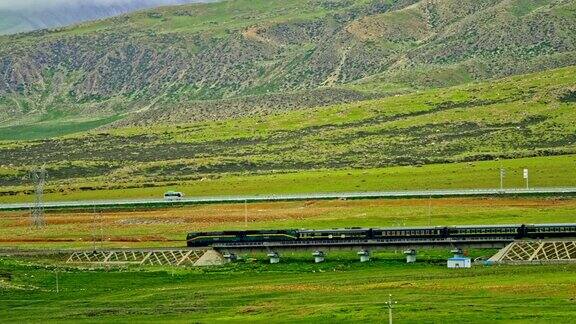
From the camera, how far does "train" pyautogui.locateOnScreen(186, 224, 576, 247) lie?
112 metres

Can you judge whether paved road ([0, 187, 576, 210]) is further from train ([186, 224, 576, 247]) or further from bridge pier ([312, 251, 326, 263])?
bridge pier ([312, 251, 326, 263])

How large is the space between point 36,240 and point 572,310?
259 feet

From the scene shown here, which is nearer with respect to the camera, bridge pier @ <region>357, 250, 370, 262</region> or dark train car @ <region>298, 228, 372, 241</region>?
bridge pier @ <region>357, 250, 370, 262</region>

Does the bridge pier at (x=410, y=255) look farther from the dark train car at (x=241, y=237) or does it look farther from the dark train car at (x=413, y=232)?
the dark train car at (x=241, y=237)

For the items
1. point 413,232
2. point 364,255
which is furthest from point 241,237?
point 413,232

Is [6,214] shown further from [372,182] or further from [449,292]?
[449,292]

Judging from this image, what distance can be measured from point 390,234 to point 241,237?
14.6 meters

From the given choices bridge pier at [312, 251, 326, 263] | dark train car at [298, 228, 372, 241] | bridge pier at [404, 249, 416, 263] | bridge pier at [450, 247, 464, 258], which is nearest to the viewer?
bridge pier at [404, 249, 416, 263]

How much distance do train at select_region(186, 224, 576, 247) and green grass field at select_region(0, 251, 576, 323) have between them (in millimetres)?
2293

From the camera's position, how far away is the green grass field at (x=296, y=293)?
262 ft

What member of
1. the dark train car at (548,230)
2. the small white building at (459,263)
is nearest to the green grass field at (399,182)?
the dark train car at (548,230)

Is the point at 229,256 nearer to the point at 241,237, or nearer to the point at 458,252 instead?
the point at 241,237

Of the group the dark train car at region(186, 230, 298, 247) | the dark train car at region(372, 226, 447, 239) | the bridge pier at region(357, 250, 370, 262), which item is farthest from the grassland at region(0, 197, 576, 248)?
the bridge pier at region(357, 250, 370, 262)

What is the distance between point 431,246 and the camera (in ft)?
373
